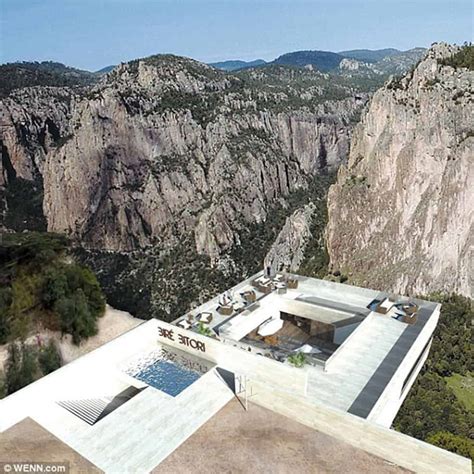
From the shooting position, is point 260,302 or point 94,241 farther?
point 94,241

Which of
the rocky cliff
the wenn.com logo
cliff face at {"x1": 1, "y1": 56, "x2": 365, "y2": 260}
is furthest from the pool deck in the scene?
cliff face at {"x1": 1, "y1": 56, "x2": 365, "y2": 260}

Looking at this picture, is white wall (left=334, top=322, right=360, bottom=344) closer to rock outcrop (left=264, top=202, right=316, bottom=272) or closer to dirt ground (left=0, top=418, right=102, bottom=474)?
dirt ground (left=0, top=418, right=102, bottom=474)

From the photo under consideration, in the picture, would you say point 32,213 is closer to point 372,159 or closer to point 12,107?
point 12,107

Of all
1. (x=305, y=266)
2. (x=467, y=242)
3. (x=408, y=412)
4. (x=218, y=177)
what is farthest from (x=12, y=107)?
(x=408, y=412)

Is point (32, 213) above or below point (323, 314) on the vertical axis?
below

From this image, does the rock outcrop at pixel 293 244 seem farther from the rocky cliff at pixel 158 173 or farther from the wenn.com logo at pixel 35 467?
the wenn.com logo at pixel 35 467

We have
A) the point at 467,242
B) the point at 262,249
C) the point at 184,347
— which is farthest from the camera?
the point at 262,249

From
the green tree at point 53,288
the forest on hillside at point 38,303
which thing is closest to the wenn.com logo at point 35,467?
the forest on hillside at point 38,303

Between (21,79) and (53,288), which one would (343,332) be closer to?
(53,288)
